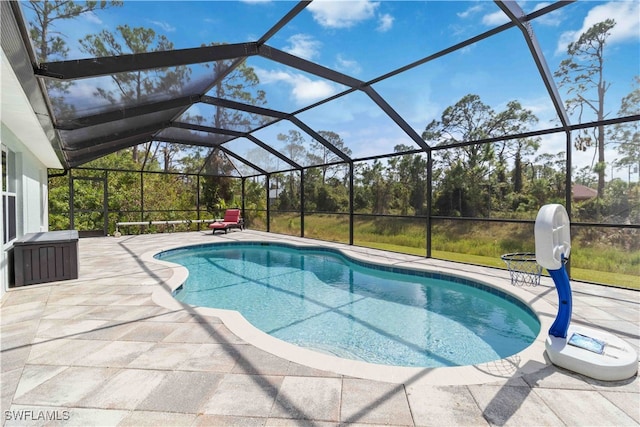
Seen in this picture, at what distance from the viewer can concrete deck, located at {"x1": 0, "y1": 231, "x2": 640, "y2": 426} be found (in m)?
1.73

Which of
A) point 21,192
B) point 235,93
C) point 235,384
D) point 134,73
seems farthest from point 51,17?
point 21,192

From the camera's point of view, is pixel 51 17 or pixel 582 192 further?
pixel 582 192

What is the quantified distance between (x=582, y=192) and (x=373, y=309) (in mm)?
6493

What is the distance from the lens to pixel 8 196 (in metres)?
4.67

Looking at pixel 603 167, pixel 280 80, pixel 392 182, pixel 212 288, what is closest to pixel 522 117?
pixel 603 167

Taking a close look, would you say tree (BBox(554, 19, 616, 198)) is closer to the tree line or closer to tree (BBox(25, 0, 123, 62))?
the tree line

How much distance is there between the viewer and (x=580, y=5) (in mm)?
4172

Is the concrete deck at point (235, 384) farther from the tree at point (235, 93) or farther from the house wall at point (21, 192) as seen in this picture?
the tree at point (235, 93)

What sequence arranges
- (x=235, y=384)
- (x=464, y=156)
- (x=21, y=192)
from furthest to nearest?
(x=464, y=156) < (x=21, y=192) < (x=235, y=384)

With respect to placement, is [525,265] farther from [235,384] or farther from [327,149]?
[327,149]

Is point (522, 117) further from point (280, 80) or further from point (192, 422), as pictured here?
point (192, 422)

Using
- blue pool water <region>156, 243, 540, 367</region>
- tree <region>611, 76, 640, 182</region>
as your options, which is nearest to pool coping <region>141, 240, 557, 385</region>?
blue pool water <region>156, 243, 540, 367</region>

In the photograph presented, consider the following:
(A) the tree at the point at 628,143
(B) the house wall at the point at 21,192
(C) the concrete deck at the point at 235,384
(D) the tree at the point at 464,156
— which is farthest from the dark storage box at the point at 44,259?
(A) the tree at the point at 628,143

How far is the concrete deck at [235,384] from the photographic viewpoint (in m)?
1.73
